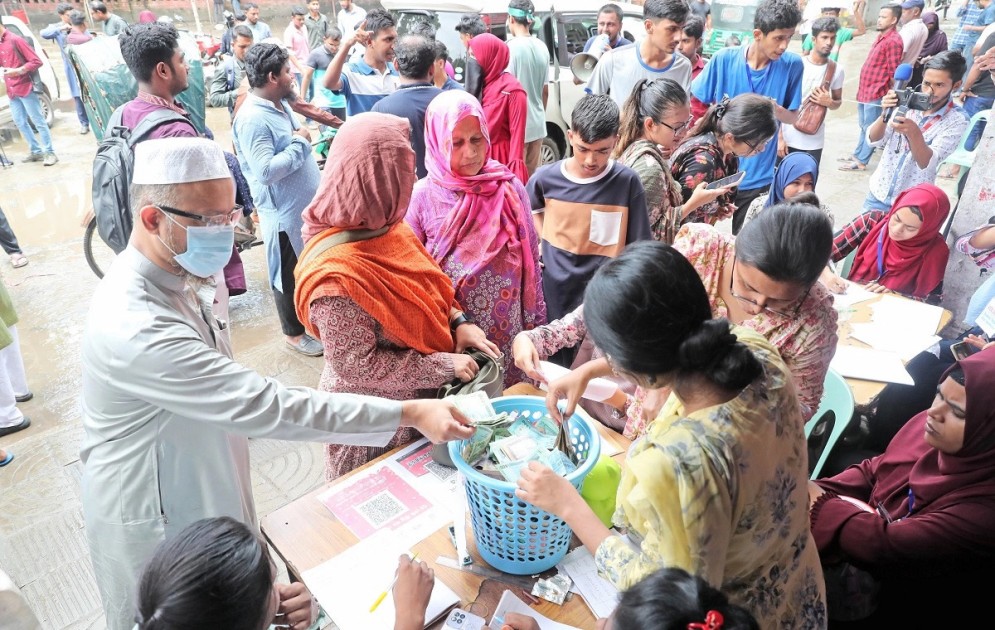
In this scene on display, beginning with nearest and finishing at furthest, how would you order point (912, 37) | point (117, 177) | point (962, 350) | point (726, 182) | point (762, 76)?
point (962, 350) < point (117, 177) < point (726, 182) < point (762, 76) < point (912, 37)

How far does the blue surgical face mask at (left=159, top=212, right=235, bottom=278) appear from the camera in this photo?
1540mm

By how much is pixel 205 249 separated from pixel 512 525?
103 cm

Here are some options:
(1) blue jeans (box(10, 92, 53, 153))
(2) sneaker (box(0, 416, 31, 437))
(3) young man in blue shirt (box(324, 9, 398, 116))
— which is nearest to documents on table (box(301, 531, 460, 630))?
(2) sneaker (box(0, 416, 31, 437))

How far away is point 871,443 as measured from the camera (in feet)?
8.59

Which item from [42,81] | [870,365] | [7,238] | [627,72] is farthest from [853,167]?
[42,81]

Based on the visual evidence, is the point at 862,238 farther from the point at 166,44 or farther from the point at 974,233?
the point at 166,44

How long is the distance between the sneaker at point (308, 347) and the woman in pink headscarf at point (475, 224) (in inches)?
74.1

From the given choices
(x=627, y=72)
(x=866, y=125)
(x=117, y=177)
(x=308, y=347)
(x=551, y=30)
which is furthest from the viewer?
(x=866, y=125)

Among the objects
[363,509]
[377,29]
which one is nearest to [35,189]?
[377,29]

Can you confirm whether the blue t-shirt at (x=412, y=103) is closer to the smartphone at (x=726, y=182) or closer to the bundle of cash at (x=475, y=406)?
the smartphone at (x=726, y=182)

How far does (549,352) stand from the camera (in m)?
2.15

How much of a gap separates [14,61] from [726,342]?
31.6ft

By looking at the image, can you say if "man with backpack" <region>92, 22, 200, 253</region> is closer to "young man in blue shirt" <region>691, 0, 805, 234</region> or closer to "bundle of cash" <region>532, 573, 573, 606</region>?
"bundle of cash" <region>532, 573, 573, 606</region>

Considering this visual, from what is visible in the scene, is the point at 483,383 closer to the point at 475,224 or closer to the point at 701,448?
the point at 475,224
